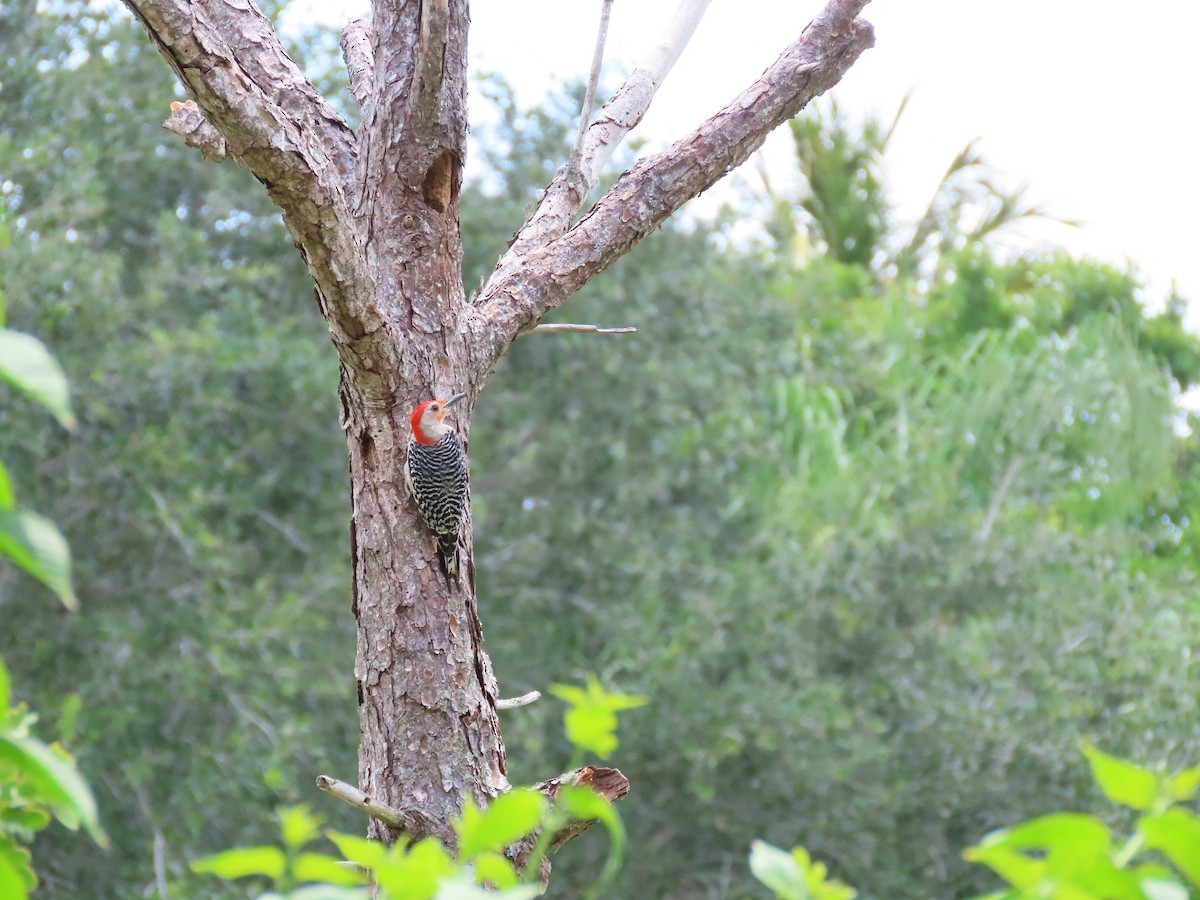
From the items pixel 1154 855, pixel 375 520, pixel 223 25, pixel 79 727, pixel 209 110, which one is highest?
pixel 223 25

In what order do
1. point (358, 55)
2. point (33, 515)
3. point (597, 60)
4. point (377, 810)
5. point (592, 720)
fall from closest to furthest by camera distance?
point (33, 515)
point (592, 720)
point (377, 810)
point (597, 60)
point (358, 55)

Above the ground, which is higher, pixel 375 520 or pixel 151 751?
pixel 375 520

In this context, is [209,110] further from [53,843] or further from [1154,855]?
[1154,855]

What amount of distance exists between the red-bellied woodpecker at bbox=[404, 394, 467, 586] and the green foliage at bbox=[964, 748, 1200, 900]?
1.83m

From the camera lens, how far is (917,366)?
12.0 meters

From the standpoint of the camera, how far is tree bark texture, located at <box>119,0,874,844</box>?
88.4 inches

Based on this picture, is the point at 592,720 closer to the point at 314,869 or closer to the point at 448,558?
the point at 314,869

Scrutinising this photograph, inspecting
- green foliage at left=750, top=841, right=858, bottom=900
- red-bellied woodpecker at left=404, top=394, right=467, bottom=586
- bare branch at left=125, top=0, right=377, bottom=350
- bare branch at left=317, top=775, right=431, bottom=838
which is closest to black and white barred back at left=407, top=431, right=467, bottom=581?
red-bellied woodpecker at left=404, top=394, right=467, bottom=586

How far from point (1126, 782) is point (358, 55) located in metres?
2.71

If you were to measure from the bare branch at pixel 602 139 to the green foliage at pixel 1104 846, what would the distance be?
2317 millimetres

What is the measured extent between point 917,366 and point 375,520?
33.4 feet

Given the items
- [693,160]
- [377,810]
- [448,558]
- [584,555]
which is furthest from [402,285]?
[584,555]

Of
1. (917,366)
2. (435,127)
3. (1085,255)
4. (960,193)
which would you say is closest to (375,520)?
(435,127)

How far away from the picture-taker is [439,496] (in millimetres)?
2520
